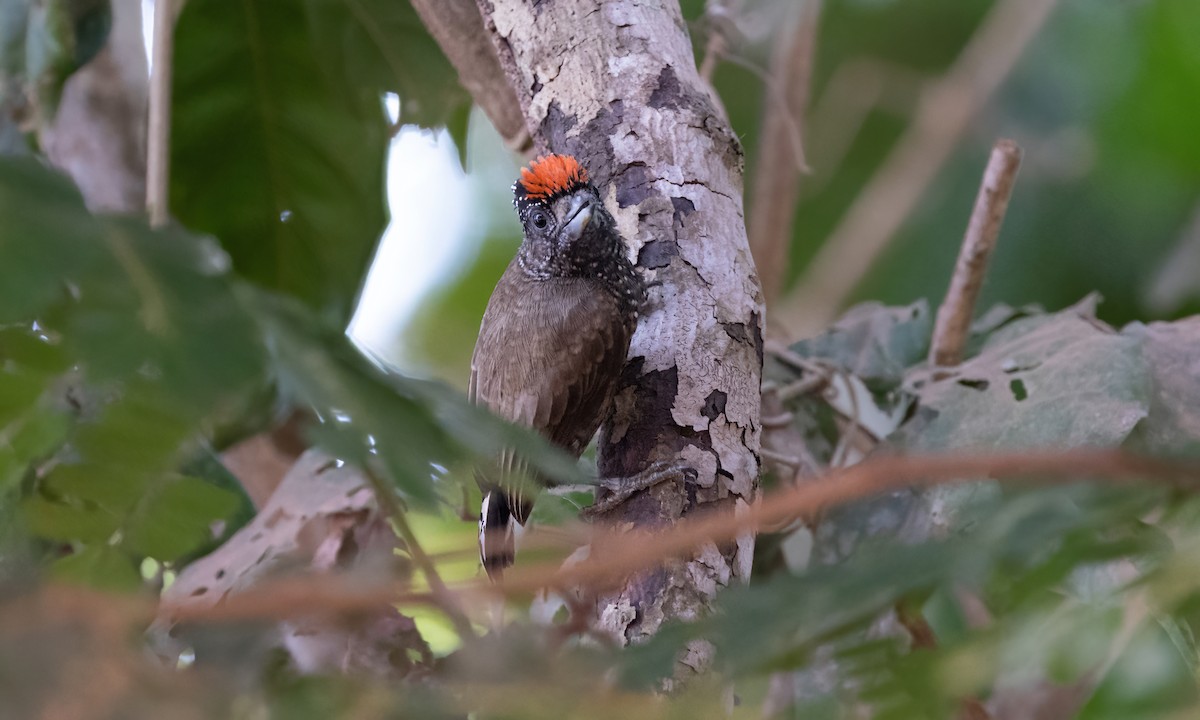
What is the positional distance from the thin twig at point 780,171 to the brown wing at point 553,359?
104 centimetres

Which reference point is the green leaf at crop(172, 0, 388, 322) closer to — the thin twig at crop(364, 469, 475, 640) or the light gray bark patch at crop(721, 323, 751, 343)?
the light gray bark patch at crop(721, 323, 751, 343)

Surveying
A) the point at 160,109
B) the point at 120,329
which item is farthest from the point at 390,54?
the point at 120,329

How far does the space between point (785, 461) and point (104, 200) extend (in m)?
1.54

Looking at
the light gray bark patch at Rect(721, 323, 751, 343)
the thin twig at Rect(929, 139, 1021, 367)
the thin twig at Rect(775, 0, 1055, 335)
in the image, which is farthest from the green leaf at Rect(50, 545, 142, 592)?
the thin twig at Rect(775, 0, 1055, 335)

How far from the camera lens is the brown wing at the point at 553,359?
60.9 inches

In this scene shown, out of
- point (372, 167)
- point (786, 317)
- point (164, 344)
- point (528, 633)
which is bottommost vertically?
point (786, 317)

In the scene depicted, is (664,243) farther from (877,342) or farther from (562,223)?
(877,342)

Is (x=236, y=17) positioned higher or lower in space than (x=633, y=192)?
lower

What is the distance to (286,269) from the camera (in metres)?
2.35

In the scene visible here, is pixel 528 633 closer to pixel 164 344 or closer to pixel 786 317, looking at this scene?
pixel 164 344

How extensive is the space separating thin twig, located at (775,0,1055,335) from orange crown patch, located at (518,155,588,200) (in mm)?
1551

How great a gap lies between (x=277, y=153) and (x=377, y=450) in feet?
6.22

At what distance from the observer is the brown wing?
1.55m

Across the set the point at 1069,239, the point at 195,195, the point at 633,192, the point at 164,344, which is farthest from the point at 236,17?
the point at 1069,239
